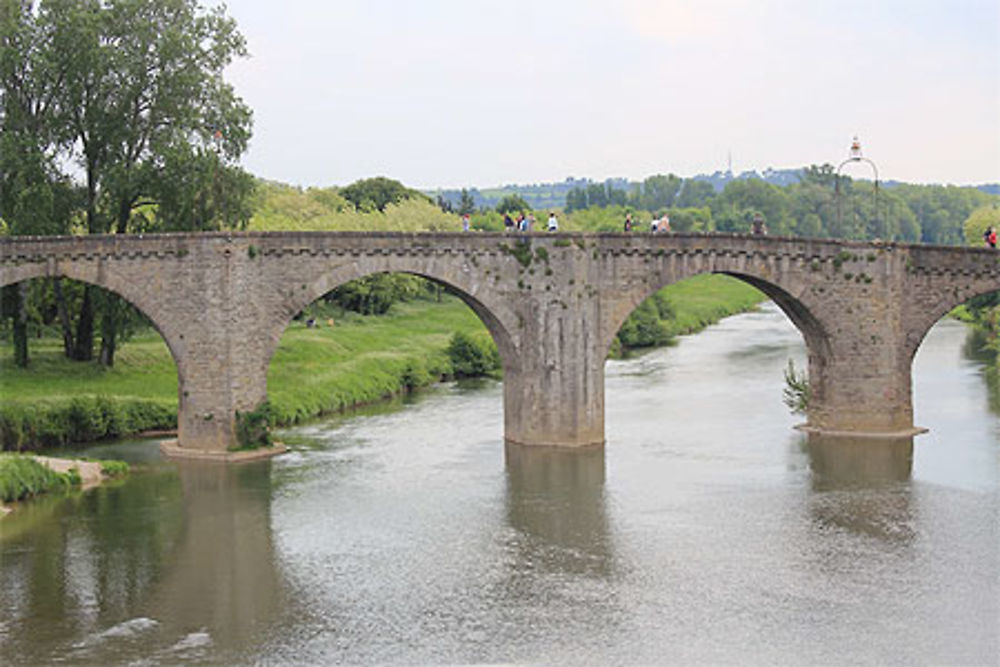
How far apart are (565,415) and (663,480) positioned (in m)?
5.53

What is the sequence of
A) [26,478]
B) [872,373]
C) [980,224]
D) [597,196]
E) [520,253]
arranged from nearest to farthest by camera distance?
[26,478] < [520,253] < [872,373] < [980,224] < [597,196]

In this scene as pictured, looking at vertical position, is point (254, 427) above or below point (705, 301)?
below

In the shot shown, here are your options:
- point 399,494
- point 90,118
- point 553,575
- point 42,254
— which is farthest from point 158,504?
point 90,118

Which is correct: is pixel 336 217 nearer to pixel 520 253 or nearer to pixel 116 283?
pixel 520 253

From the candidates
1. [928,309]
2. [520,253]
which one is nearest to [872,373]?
[928,309]

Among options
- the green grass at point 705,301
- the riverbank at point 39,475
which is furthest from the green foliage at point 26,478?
the green grass at point 705,301

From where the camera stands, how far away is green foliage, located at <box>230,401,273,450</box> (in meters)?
41.0

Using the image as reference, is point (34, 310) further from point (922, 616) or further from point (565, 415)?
point (922, 616)

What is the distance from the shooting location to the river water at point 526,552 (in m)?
24.5

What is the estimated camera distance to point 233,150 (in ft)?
159

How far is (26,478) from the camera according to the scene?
35906 millimetres

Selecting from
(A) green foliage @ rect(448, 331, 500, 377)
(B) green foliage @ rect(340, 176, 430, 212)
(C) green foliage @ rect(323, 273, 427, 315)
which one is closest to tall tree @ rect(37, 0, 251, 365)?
(A) green foliage @ rect(448, 331, 500, 377)

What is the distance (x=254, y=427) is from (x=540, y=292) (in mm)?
9931

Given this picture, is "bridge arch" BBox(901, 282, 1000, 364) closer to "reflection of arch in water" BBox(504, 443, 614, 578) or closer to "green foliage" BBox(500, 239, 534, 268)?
"reflection of arch in water" BBox(504, 443, 614, 578)
